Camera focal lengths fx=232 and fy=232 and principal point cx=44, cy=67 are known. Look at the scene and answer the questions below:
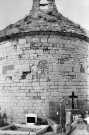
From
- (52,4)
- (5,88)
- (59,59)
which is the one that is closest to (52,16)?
(52,4)

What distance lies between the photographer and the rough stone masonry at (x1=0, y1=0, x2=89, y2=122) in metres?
10.1

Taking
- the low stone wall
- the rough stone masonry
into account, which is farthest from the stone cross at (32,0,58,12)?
the low stone wall

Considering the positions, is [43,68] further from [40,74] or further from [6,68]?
[6,68]

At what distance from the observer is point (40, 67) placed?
10.2 metres

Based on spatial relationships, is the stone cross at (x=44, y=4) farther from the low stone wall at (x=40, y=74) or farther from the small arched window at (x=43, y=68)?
the small arched window at (x=43, y=68)

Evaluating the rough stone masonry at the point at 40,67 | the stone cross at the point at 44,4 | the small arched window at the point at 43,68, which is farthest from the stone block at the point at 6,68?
the stone cross at the point at 44,4

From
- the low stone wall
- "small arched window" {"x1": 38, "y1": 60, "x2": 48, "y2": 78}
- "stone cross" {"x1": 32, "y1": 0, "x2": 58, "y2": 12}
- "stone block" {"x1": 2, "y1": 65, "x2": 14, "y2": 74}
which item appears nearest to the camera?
the low stone wall

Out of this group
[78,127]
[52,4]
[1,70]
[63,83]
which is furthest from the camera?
[52,4]

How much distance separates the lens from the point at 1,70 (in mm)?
10969

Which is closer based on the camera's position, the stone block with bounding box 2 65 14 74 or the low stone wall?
the low stone wall

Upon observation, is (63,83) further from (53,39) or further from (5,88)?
(5,88)

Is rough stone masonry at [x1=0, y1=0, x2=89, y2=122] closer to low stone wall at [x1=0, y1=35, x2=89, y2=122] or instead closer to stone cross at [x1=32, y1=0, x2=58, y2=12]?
low stone wall at [x1=0, y1=35, x2=89, y2=122]

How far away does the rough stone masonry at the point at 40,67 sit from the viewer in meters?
10.1

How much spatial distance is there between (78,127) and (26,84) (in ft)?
11.6
